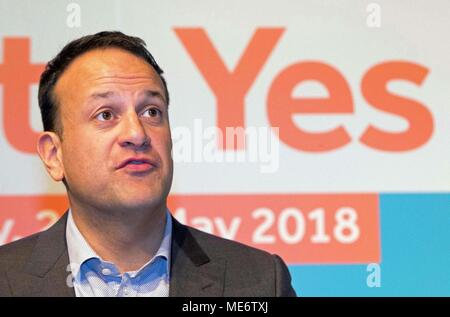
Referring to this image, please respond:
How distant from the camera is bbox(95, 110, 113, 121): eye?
5.82 ft

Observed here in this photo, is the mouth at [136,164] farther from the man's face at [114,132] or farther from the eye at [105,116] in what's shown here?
the eye at [105,116]

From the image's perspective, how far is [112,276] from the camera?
5.74ft

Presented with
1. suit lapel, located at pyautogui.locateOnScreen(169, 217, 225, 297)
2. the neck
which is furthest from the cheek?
suit lapel, located at pyautogui.locateOnScreen(169, 217, 225, 297)

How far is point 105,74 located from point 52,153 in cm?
27

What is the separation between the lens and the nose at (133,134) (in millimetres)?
1721

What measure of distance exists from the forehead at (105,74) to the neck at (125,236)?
1.02 feet

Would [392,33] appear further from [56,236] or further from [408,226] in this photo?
[56,236]

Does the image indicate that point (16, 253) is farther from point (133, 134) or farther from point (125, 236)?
point (133, 134)

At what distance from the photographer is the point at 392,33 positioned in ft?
7.79

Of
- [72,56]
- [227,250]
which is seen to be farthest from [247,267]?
[72,56]

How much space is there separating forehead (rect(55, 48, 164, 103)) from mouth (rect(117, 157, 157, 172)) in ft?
0.64

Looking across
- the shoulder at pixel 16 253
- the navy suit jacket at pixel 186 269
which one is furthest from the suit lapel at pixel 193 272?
the shoulder at pixel 16 253

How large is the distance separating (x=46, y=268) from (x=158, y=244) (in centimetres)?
28
